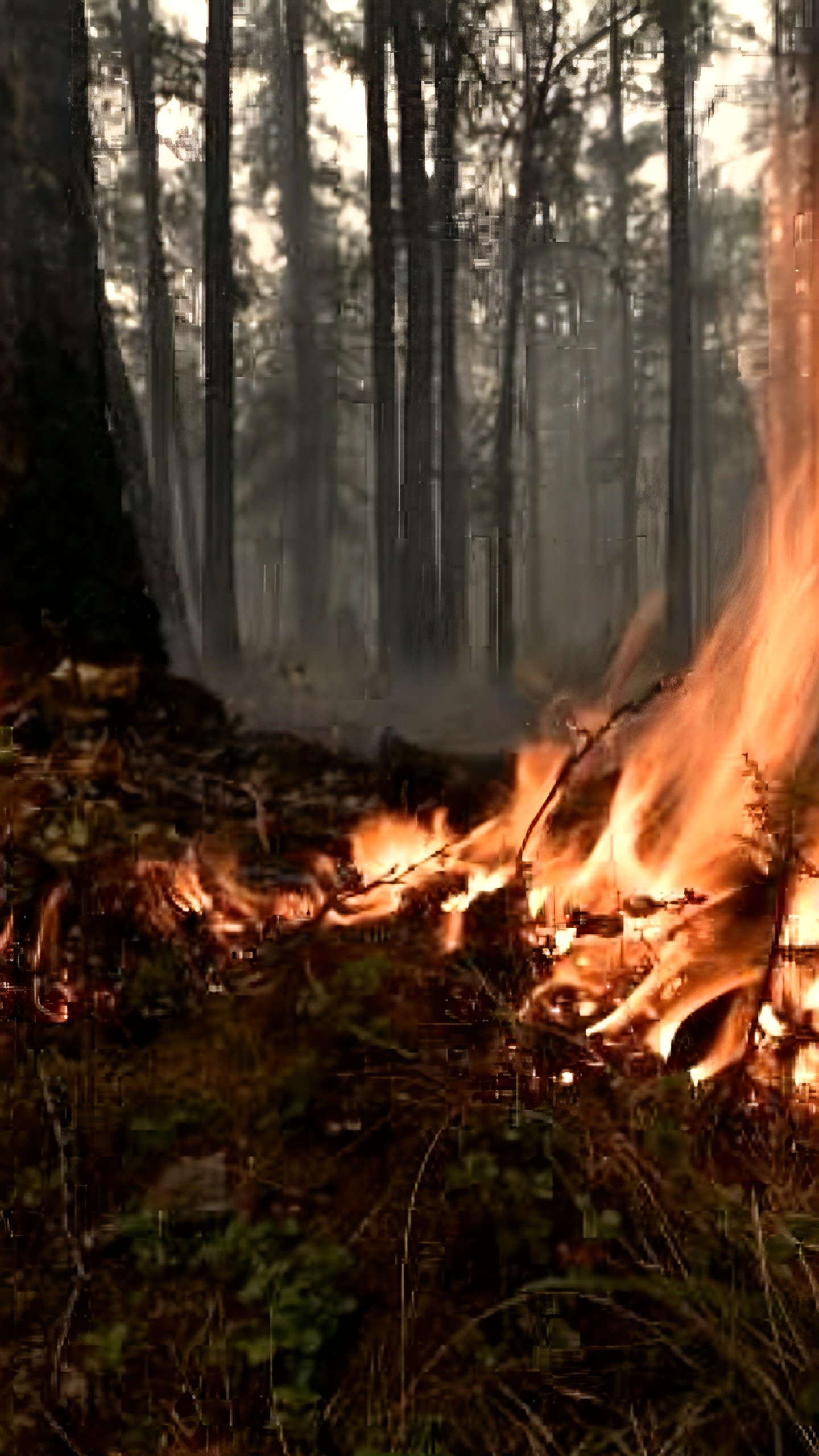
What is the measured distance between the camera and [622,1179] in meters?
2.04

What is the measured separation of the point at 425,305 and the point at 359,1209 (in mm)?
13705

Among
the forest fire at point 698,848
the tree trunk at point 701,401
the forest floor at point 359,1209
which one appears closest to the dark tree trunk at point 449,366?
the forest fire at point 698,848

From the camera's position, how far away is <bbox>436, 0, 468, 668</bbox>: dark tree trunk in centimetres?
1473

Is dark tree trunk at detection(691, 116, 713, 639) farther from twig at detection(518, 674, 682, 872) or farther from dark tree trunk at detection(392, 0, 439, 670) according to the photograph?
twig at detection(518, 674, 682, 872)

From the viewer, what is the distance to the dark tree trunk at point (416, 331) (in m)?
13.8

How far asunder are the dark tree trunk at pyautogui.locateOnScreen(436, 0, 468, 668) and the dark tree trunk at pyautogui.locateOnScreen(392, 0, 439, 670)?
591 millimetres

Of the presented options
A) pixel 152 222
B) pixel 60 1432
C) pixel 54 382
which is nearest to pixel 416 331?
pixel 152 222

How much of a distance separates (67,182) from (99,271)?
13.7 inches

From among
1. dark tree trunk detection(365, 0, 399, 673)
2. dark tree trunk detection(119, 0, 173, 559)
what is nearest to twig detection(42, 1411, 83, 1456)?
dark tree trunk detection(365, 0, 399, 673)

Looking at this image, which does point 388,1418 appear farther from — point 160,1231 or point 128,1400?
point 160,1231

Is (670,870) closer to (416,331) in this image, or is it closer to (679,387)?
(416,331)

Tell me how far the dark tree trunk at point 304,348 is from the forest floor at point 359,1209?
19617 millimetres

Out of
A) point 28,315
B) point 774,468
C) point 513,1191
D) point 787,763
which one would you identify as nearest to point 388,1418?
point 513,1191

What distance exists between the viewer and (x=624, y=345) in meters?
30.5
